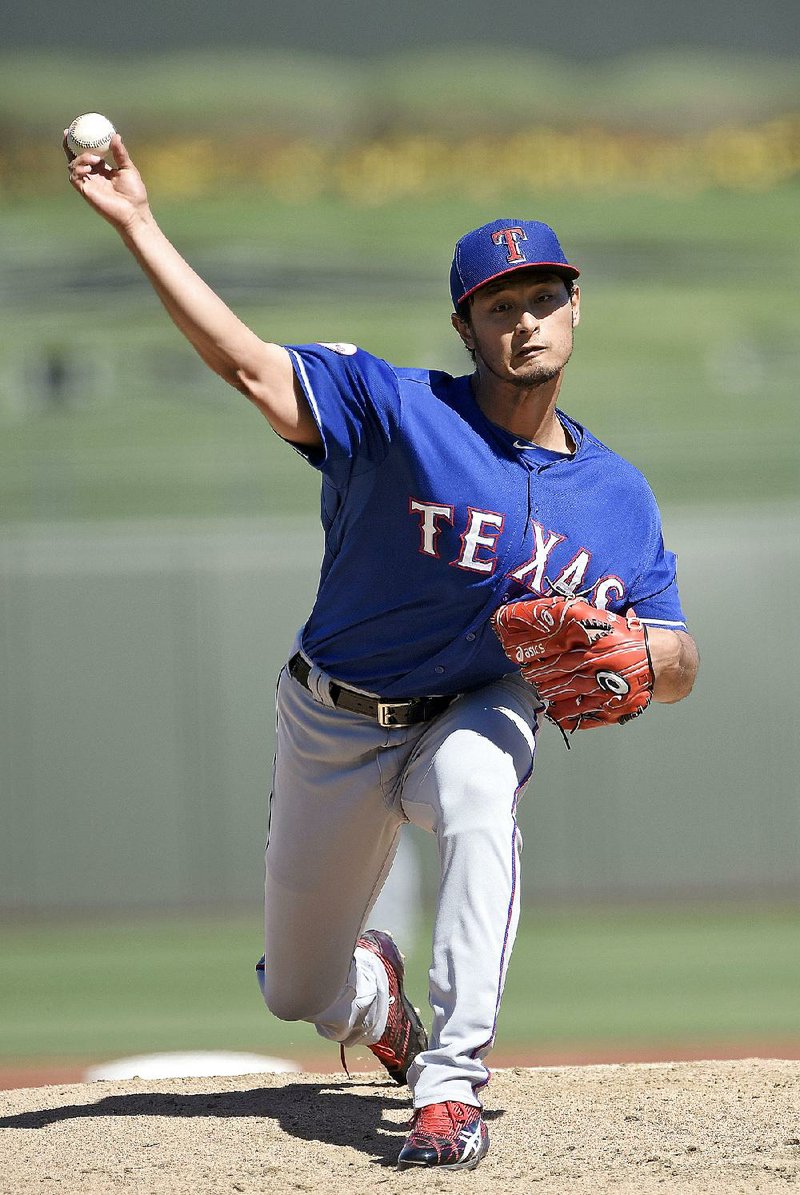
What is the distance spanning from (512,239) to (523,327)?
17cm

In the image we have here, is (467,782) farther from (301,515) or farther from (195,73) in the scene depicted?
(195,73)

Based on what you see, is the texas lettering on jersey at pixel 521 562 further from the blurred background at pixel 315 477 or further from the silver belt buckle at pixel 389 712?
the blurred background at pixel 315 477

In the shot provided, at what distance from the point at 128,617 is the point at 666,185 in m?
8.76

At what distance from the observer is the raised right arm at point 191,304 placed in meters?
2.52

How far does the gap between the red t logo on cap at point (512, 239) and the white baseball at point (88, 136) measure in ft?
2.41

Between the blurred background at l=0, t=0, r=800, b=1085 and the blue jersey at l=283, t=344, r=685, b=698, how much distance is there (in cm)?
136

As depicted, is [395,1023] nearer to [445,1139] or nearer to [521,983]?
[445,1139]

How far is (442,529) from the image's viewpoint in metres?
2.85

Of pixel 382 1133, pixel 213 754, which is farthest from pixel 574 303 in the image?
pixel 213 754

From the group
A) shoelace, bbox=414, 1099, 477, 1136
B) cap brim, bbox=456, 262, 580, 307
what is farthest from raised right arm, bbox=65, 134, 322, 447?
shoelace, bbox=414, 1099, 477, 1136

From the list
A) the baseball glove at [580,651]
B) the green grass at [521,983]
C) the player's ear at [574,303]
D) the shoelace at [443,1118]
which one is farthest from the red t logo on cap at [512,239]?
the green grass at [521,983]

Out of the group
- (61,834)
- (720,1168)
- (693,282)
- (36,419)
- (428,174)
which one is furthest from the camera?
(428,174)

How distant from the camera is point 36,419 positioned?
454 inches

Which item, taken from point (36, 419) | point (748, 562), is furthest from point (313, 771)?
point (36, 419)
